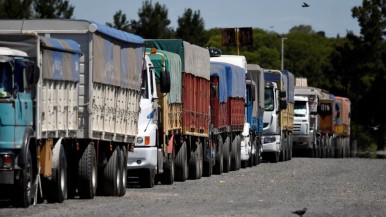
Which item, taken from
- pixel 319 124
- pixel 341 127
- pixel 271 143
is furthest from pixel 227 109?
pixel 341 127

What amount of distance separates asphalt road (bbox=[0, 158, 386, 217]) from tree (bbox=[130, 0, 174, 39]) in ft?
212

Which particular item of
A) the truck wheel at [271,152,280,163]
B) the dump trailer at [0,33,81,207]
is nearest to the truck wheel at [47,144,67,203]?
the dump trailer at [0,33,81,207]

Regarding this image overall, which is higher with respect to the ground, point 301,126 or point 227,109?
point 227,109

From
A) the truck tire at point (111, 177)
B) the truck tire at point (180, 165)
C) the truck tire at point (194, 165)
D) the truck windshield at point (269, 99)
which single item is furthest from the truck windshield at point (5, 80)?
the truck windshield at point (269, 99)

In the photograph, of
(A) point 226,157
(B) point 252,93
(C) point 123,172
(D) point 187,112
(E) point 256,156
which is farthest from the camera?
(E) point 256,156

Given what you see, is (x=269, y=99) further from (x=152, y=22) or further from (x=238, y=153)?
(x=152, y=22)

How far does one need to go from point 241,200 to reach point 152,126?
5.01 metres

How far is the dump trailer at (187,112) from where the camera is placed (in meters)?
33.8

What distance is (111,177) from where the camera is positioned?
2683 centimetres

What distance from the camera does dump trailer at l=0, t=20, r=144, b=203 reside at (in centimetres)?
2361

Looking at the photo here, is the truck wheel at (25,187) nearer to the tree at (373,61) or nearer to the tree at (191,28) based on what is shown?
the tree at (191,28)

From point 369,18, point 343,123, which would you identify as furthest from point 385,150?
point 343,123

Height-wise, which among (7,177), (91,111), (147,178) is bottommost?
(147,178)

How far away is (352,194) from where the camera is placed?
95.1 ft
